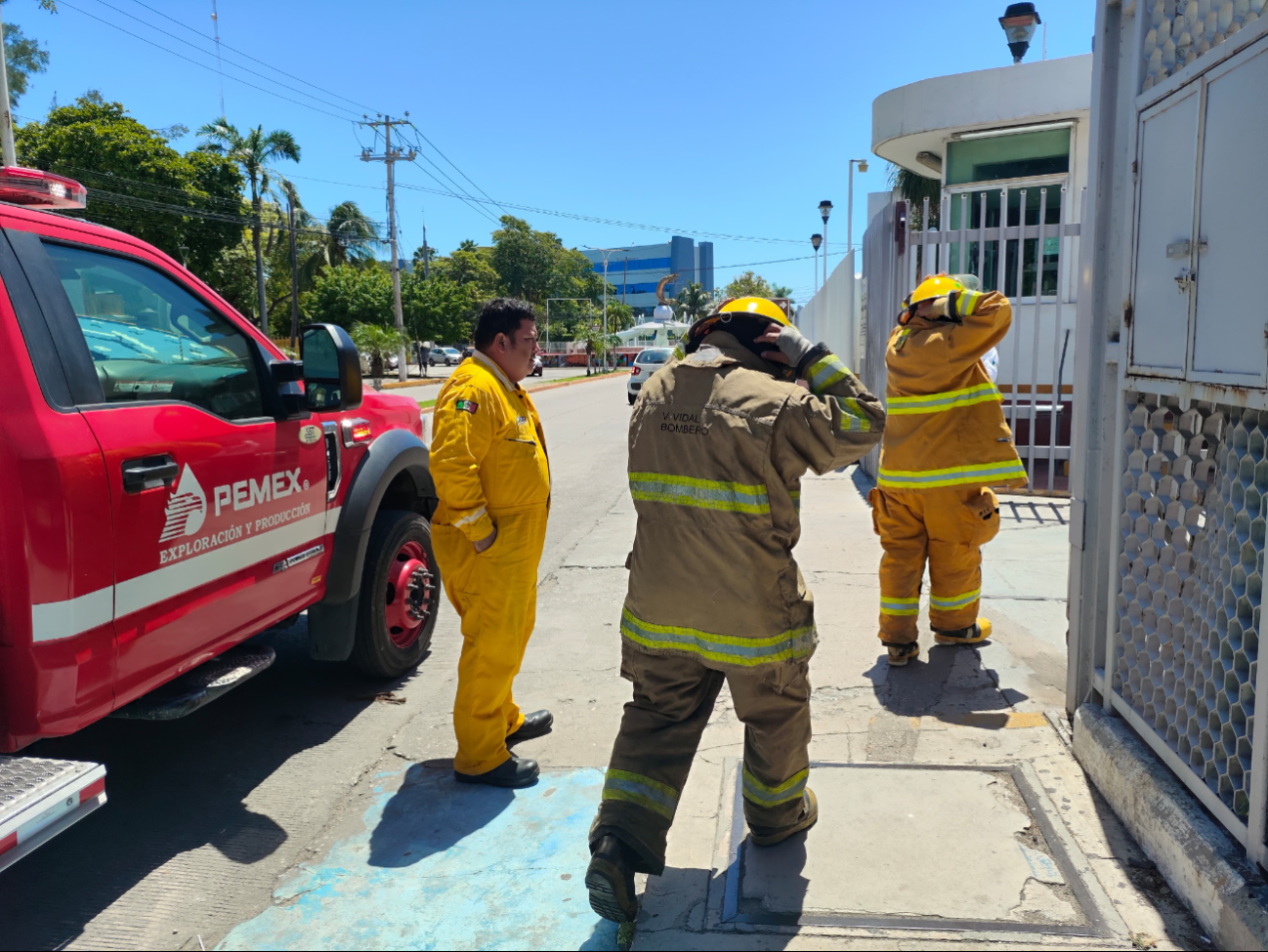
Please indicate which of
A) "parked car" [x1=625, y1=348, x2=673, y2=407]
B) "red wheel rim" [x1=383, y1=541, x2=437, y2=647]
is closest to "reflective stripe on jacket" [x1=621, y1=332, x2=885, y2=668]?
"red wheel rim" [x1=383, y1=541, x2=437, y2=647]

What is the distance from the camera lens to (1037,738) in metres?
3.71

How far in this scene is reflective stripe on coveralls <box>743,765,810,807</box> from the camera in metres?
2.82

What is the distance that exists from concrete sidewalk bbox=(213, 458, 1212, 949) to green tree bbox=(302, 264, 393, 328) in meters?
38.7

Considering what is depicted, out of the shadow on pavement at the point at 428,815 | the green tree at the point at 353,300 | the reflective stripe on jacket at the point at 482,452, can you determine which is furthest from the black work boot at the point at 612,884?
the green tree at the point at 353,300

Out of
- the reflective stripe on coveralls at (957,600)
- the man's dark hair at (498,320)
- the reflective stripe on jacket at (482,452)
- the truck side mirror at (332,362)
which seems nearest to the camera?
the reflective stripe on jacket at (482,452)

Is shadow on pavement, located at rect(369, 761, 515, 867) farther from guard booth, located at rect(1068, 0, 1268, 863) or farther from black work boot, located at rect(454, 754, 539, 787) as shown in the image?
guard booth, located at rect(1068, 0, 1268, 863)

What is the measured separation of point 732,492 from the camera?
8.30 feet

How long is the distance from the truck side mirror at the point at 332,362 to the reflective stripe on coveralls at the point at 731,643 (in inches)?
71.5

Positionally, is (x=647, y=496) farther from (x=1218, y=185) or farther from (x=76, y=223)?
(x=76, y=223)

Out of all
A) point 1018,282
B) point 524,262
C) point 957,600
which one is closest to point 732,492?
point 957,600

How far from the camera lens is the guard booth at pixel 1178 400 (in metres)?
2.38

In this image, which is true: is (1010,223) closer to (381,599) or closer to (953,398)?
(953,398)

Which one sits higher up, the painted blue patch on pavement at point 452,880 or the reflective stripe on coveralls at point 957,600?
the reflective stripe on coveralls at point 957,600

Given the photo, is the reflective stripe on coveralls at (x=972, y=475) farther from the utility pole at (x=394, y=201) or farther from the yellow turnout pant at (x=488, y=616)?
the utility pole at (x=394, y=201)
